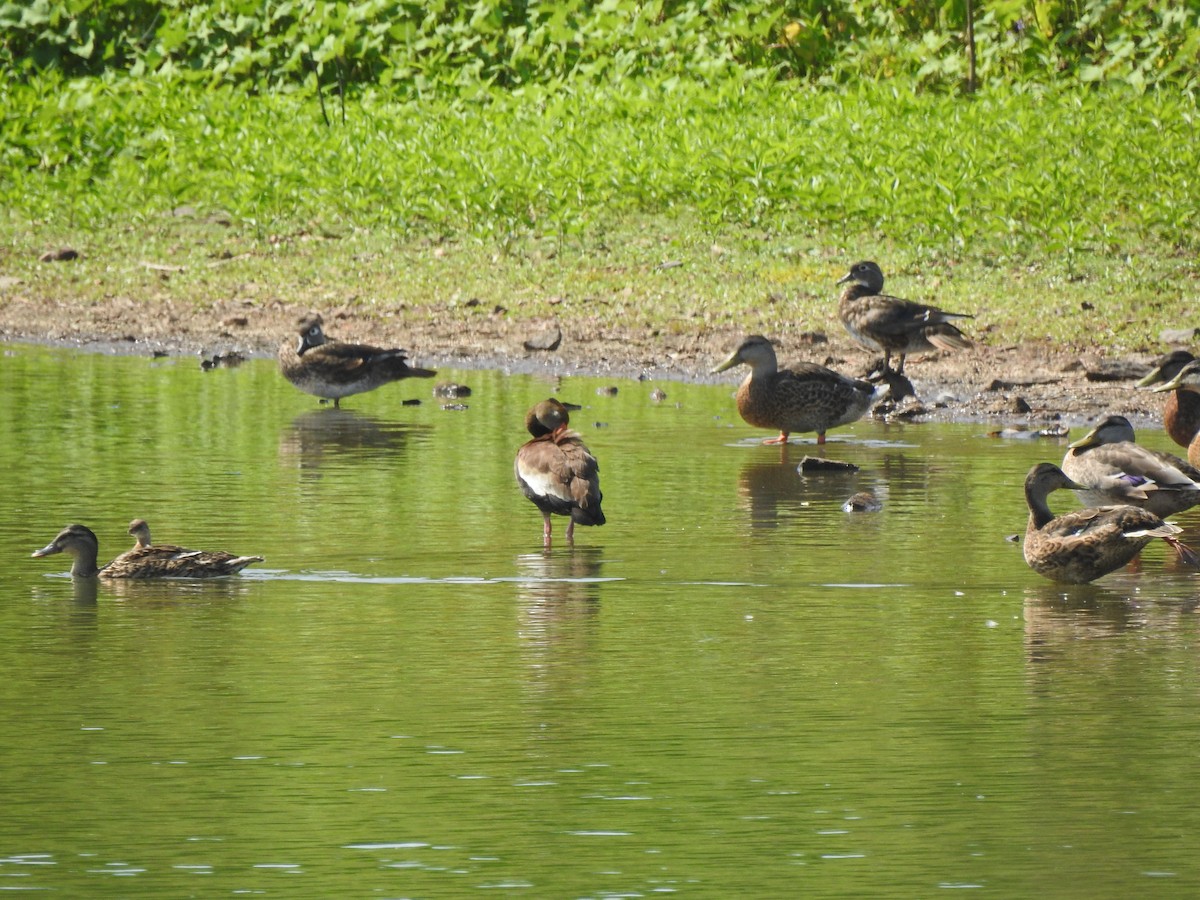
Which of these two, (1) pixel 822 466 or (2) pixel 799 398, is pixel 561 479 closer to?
(1) pixel 822 466

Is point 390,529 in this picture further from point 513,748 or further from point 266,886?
point 266,886

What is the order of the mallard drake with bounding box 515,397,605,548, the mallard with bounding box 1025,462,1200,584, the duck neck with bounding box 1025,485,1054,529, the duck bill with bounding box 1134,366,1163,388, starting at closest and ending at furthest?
the mallard with bounding box 1025,462,1200,584 < the duck neck with bounding box 1025,485,1054,529 < the mallard drake with bounding box 515,397,605,548 < the duck bill with bounding box 1134,366,1163,388

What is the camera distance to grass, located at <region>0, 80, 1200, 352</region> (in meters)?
19.7

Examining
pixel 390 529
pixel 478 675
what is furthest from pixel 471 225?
pixel 478 675

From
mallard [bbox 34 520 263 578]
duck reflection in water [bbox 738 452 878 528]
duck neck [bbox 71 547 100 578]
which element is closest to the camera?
mallard [bbox 34 520 263 578]

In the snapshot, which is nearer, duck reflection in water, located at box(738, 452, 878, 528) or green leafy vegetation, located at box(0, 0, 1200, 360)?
duck reflection in water, located at box(738, 452, 878, 528)

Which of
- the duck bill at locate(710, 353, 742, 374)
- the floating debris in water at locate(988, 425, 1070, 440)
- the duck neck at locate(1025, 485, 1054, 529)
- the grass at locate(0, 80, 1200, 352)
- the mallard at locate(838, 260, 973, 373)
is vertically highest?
the grass at locate(0, 80, 1200, 352)

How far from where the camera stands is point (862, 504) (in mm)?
12000

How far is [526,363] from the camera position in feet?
62.7

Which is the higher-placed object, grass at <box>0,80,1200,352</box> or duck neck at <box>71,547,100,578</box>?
grass at <box>0,80,1200,352</box>

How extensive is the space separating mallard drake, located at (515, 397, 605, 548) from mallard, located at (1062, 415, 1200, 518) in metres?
2.49

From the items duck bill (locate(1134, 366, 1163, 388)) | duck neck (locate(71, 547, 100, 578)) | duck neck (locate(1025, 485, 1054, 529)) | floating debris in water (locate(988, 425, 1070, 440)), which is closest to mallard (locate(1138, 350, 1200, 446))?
duck bill (locate(1134, 366, 1163, 388))

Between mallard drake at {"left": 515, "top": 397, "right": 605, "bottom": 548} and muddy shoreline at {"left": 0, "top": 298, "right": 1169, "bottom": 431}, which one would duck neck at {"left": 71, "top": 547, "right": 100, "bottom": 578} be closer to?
mallard drake at {"left": 515, "top": 397, "right": 605, "bottom": 548}

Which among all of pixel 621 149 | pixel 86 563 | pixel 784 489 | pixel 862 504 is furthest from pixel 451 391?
pixel 86 563
